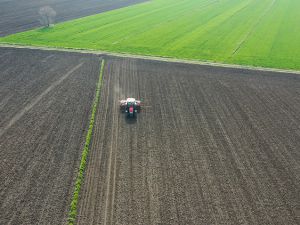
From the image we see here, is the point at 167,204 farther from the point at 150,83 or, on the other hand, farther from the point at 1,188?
the point at 150,83

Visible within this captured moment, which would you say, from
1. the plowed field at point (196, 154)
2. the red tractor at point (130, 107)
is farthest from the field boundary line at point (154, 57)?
the red tractor at point (130, 107)

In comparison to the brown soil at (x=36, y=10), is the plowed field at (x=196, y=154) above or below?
below

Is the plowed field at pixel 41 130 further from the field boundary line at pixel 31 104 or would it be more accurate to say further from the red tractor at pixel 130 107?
the red tractor at pixel 130 107

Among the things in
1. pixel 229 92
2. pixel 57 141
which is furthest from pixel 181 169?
pixel 229 92

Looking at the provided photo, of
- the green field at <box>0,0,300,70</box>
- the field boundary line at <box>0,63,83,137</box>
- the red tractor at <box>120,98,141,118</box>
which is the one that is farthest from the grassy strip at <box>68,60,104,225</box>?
the green field at <box>0,0,300,70</box>

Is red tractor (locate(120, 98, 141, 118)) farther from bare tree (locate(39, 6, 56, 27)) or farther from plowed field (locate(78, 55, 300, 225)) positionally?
bare tree (locate(39, 6, 56, 27))

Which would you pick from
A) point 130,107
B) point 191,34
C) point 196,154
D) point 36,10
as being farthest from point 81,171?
point 36,10
